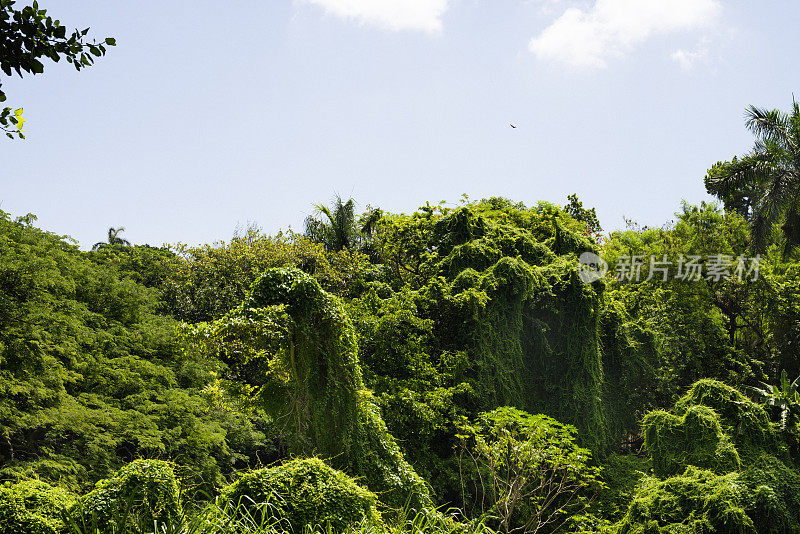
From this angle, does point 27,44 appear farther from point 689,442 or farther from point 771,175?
point 771,175

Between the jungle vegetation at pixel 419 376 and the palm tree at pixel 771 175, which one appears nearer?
the jungle vegetation at pixel 419 376

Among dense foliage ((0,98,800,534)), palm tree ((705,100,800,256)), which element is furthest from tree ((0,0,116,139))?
palm tree ((705,100,800,256))

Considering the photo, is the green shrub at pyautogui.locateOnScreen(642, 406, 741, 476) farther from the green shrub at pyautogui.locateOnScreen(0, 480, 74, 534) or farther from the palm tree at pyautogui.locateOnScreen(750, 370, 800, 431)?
the green shrub at pyautogui.locateOnScreen(0, 480, 74, 534)

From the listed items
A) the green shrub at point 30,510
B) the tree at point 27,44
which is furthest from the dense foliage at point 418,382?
the tree at point 27,44

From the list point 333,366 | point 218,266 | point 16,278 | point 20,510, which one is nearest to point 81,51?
point 20,510

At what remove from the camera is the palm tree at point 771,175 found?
1614 cm

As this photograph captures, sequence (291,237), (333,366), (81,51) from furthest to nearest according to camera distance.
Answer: (291,237)
(333,366)
(81,51)

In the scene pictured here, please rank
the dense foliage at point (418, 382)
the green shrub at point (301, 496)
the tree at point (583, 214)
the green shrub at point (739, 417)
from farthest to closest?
the tree at point (583, 214) < the green shrub at point (739, 417) < the dense foliage at point (418, 382) < the green shrub at point (301, 496)

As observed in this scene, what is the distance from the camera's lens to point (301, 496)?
6277mm

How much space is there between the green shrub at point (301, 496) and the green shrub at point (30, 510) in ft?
5.11

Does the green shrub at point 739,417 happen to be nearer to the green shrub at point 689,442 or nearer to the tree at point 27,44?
the green shrub at point 689,442

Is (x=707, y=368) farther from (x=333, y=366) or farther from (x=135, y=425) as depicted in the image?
(x=135, y=425)

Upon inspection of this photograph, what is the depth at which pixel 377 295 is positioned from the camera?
14.1 metres

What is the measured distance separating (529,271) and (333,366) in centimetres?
641
